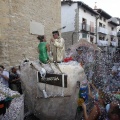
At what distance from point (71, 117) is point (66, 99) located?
1.74ft

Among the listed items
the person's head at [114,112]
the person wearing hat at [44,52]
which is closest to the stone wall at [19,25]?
the person wearing hat at [44,52]

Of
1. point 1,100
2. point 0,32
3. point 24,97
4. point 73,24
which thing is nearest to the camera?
point 1,100

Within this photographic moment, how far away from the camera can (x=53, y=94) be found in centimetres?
505

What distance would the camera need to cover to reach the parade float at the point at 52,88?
503 cm

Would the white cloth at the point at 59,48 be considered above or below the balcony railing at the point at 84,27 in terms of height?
below

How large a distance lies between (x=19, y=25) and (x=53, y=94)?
7341mm

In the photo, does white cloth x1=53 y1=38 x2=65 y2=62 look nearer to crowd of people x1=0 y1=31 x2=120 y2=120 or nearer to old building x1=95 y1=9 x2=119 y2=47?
crowd of people x1=0 y1=31 x2=120 y2=120

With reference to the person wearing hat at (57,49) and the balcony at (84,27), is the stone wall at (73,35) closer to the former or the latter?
the balcony at (84,27)

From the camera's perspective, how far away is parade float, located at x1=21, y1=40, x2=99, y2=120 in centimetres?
503

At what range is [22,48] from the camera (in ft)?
39.1

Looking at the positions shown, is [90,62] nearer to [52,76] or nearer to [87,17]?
[52,76]

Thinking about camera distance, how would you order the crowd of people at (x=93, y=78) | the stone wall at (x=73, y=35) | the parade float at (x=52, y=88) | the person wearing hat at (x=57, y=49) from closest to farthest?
1. the crowd of people at (x=93, y=78)
2. the parade float at (x=52, y=88)
3. the person wearing hat at (x=57, y=49)
4. the stone wall at (x=73, y=35)

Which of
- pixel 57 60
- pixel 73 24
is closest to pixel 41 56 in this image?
pixel 57 60

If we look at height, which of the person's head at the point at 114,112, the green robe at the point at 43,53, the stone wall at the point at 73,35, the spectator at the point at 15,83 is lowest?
the spectator at the point at 15,83
